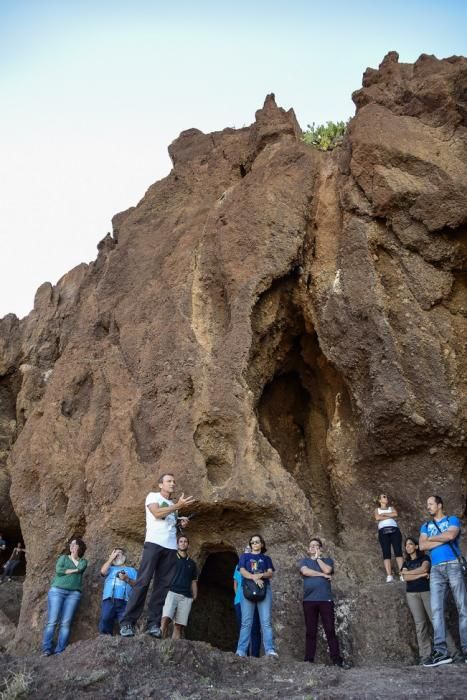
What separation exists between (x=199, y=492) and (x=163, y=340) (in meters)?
3.45

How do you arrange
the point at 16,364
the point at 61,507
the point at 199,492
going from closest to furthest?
the point at 199,492 < the point at 61,507 < the point at 16,364

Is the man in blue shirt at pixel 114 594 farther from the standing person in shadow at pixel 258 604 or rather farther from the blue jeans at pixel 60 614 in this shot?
the standing person in shadow at pixel 258 604

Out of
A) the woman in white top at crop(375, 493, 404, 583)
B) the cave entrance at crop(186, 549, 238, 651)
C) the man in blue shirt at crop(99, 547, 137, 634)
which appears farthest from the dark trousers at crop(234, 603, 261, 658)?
the cave entrance at crop(186, 549, 238, 651)

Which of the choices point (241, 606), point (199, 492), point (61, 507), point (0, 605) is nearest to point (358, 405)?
point (199, 492)

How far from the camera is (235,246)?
13.6 m

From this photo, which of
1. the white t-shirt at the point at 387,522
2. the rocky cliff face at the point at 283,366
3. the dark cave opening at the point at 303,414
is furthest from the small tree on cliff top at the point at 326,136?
the white t-shirt at the point at 387,522

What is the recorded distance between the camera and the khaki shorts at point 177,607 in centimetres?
977

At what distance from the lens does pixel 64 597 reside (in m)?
9.96

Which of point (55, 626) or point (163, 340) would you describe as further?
point (163, 340)

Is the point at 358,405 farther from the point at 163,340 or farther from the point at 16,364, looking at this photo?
the point at 16,364

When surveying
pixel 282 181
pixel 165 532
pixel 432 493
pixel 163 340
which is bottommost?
pixel 165 532

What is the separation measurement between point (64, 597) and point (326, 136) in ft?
42.1

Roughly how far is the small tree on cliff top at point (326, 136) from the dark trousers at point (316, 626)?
11.8m

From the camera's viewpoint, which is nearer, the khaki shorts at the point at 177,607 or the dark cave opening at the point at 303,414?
the khaki shorts at the point at 177,607
